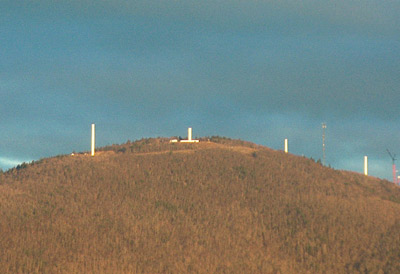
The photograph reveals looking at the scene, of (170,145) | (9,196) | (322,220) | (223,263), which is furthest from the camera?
(170,145)

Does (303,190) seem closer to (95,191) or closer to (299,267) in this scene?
(299,267)

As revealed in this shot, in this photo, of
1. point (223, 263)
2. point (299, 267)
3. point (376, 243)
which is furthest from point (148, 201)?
point (376, 243)

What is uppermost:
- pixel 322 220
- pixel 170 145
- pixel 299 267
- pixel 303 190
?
pixel 170 145

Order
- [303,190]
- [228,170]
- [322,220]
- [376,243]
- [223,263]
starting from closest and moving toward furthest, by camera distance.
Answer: [223,263], [376,243], [322,220], [303,190], [228,170]

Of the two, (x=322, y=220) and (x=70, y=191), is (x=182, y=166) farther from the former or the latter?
(x=322, y=220)

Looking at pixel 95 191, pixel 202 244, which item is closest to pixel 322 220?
pixel 202 244

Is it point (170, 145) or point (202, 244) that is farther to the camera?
point (170, 145)

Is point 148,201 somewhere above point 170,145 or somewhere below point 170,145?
below
